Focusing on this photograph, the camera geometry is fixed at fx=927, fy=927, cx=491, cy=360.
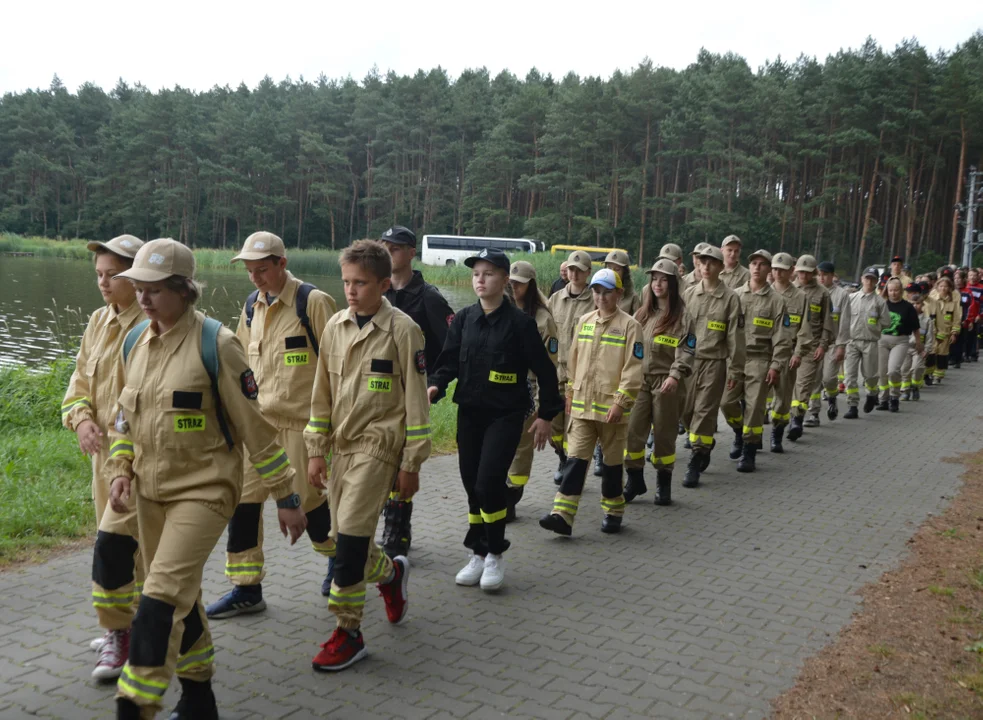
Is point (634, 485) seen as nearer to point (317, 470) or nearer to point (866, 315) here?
point (317, 470)

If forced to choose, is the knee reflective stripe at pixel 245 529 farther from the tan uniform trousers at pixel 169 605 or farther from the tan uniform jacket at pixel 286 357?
the tan uniform trousers at pixel 169 605

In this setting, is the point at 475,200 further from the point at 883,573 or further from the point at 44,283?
the point at 883,573

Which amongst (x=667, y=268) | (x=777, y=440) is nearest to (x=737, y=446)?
(x=777, y=440)

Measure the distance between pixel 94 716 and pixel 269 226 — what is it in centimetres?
8990

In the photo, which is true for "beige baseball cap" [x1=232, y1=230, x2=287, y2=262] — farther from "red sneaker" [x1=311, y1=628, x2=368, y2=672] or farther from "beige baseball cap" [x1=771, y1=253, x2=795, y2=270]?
"beige baseball cap" [x1=771, y1=253, x2=795, y2=270]

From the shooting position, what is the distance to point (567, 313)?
922 cm

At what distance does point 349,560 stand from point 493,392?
167 centimetres

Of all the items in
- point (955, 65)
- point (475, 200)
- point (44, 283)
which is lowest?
point (44, 283)

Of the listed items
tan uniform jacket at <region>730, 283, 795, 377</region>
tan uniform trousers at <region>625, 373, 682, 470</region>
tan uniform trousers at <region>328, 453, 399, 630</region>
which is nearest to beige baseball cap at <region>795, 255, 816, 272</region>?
tan uniform jacket at <region>730, 283, 795, 377</region>

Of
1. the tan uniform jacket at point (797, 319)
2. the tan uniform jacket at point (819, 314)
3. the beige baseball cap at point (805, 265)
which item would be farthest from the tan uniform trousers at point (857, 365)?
the beige baseball cap at point (805, 265)

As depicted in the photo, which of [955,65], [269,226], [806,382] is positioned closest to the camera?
[806,382]

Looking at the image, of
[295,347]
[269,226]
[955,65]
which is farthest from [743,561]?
[269,226]

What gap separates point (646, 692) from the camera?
179 inches

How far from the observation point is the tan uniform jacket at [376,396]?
483cm
